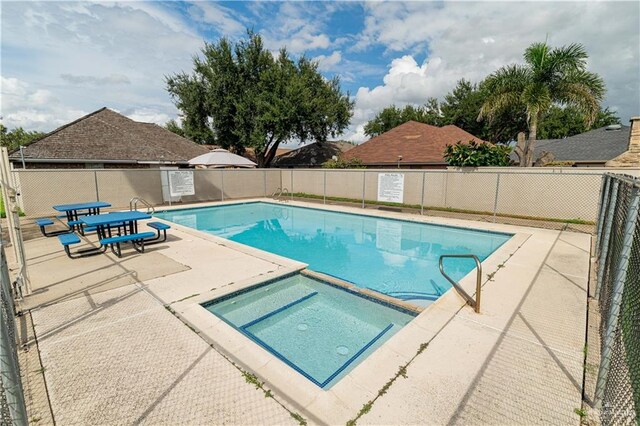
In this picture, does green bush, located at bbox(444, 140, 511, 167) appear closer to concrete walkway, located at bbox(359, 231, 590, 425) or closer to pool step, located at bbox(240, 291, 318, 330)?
concrete walkway, located at bbox(359, 231, 590, 425)

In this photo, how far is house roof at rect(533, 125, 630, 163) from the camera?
18.6 metres

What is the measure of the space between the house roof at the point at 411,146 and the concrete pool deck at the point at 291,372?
13.9 meters

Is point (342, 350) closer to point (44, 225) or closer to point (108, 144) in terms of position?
point (44, 225)

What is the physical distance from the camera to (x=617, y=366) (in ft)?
7.66

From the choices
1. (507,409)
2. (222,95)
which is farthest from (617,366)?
(222,95)

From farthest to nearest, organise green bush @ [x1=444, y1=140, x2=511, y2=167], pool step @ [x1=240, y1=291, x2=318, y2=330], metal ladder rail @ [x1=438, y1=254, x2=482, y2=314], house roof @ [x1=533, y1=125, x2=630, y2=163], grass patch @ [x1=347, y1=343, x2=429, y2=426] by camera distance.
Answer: house roof @ [x1=533, y1=125, x2=630, y2=163]
green bush @ [x1=444, y1=140, x2=511, y2=167]
pool step @ [x1=240, y1=291, x2=318, y2=330]
metal ladder rail @ [x1=438, y1=254, x2=482, y2=314]
grass patch @ [x1=347, y1=343, x2=429, y2=426]

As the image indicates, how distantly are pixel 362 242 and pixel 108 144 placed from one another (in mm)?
17771

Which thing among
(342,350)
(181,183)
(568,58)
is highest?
(568,58)

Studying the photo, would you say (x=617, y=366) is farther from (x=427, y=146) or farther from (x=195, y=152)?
(x=195, y=152)

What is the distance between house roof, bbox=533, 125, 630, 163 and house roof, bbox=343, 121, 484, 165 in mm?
6976

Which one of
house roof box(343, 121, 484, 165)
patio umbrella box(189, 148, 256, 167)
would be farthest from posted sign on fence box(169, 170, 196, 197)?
house roof box(343, 121, 484, 165)

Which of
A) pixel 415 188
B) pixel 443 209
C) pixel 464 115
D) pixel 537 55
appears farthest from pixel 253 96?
pixel 464 115

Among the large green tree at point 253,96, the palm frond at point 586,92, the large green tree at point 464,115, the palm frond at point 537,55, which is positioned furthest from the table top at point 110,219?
the large green tree at point 464,115

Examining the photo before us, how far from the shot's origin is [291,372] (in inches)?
112
